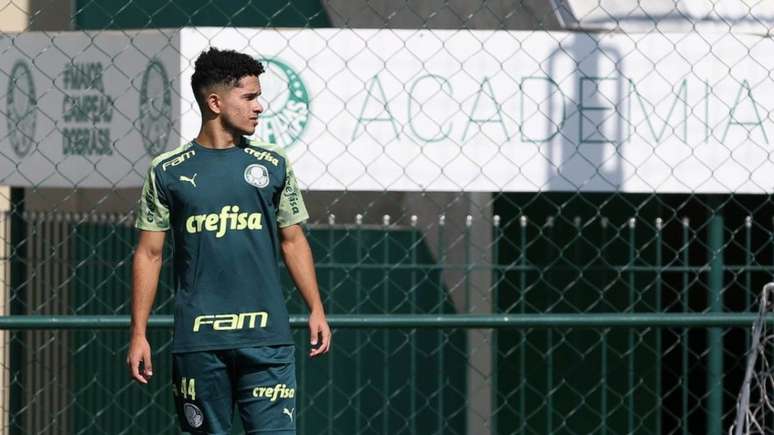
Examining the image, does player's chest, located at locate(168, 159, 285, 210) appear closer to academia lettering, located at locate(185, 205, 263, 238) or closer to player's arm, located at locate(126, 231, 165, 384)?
academia lettering, located at locate(185, 205, 263, 238)

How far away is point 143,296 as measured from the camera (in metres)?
4.12

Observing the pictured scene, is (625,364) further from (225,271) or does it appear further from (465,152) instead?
(225,271)

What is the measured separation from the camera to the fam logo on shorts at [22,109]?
5855 mm

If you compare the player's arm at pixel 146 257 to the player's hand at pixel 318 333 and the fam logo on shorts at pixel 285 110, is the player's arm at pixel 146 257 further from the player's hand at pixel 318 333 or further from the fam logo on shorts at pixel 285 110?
the fam logo on shorts at pixel 285 110

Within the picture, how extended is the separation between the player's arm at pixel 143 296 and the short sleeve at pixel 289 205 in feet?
1.11

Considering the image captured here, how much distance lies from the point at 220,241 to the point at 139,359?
395mm

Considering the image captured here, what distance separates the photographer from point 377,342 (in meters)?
7.00

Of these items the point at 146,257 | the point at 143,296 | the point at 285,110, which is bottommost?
the point at 143,296

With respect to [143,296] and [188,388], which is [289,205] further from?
[188,388]

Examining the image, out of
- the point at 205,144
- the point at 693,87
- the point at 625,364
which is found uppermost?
the point at 693,87

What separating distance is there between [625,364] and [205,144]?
3881 mm

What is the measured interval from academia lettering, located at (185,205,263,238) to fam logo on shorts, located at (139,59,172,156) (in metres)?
1.71

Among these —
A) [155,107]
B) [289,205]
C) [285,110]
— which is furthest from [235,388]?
[155,107]

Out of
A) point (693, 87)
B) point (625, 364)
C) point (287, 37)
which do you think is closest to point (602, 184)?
point (693, 87)
